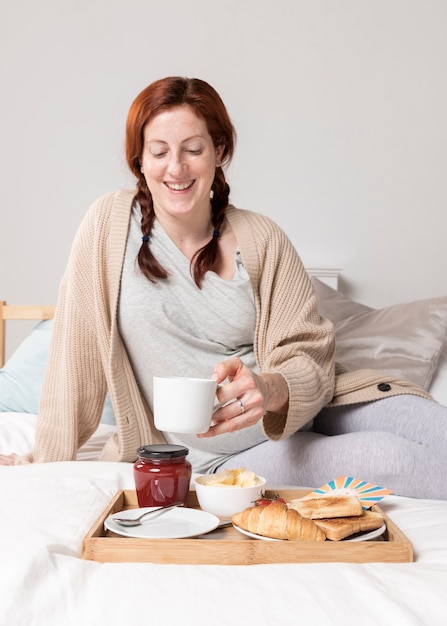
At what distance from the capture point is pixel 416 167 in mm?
2551

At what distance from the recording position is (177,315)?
1.46m

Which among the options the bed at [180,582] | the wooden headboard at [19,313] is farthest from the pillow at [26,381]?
the bed at [180,582]

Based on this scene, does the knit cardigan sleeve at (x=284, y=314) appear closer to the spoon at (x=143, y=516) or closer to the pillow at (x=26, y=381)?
the spoon at (x=143, y=516)

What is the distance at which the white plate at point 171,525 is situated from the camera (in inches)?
33.2

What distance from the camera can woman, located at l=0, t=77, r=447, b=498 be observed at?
56.6 inches

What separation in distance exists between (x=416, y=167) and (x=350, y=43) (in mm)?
468

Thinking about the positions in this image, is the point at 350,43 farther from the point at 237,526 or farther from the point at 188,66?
the point at 237,526

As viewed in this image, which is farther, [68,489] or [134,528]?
[68,489]

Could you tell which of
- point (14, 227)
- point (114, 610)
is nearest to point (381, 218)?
point (14, 227)

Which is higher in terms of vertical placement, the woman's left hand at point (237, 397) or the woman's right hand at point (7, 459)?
the woman's left hand at point (237, 397)

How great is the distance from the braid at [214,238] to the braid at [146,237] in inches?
2.6

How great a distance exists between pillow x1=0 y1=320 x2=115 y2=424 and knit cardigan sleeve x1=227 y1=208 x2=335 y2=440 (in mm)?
754

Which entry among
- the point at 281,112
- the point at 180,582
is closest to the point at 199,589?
the point at 180,582

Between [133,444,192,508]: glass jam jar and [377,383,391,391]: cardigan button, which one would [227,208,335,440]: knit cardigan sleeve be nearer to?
[377,383,391,391]: cardigan button
